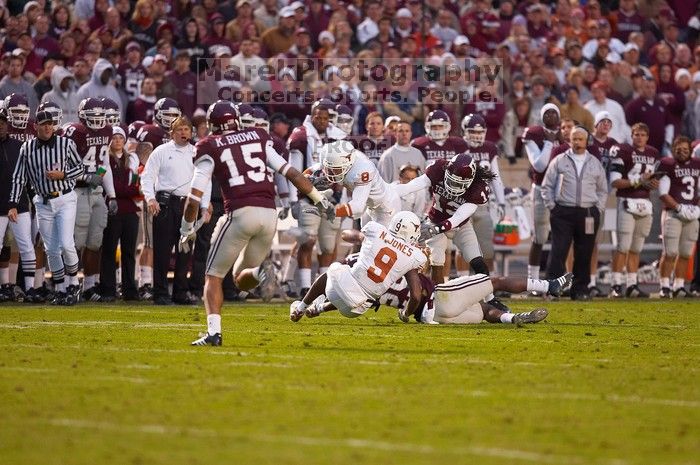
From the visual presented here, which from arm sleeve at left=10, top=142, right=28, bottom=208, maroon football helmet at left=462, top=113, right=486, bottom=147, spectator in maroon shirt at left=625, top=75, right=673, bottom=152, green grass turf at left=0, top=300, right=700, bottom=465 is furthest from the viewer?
spectator in maroon shirt at left=625, top=75, right=673, bottom=152

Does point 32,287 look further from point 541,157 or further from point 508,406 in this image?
point 508,406

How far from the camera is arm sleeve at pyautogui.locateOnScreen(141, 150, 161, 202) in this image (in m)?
14.3

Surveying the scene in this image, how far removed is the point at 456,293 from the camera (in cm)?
1202

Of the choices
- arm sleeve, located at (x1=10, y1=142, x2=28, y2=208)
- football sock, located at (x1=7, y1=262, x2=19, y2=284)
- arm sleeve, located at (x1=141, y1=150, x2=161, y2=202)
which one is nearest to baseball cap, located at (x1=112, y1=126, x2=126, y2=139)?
arm sleeve, located at (x1=141, y1=150, x2=161, y2=202)

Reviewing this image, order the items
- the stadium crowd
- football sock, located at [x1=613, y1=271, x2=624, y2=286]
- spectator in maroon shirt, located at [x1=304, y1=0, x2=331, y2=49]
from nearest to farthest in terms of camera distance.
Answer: the stadium crowd → football sock, located at [x1=613, y1=271, x2=624, y2=286] → spectator in maroon shirt, located at [x1=304, y1=0, x2=331, y2=49]

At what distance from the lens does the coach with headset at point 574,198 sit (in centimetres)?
1585

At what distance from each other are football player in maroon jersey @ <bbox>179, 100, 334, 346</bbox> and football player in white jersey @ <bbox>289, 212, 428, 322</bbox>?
113 centimetres

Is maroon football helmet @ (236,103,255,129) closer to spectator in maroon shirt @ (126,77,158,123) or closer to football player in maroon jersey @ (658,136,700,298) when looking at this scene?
spectator in maroon shirt @ (126,77,158,123)

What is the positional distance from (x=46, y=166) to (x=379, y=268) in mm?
4334

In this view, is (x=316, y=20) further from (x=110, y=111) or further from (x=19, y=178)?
(x=19, y=178)

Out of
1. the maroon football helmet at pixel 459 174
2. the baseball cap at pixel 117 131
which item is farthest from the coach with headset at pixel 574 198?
the baseball cap at pixel 117 131

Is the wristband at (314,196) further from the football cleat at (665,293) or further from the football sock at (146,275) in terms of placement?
the football cleat at (665,293)

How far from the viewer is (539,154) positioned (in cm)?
1650

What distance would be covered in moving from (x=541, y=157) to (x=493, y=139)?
7.69ft
